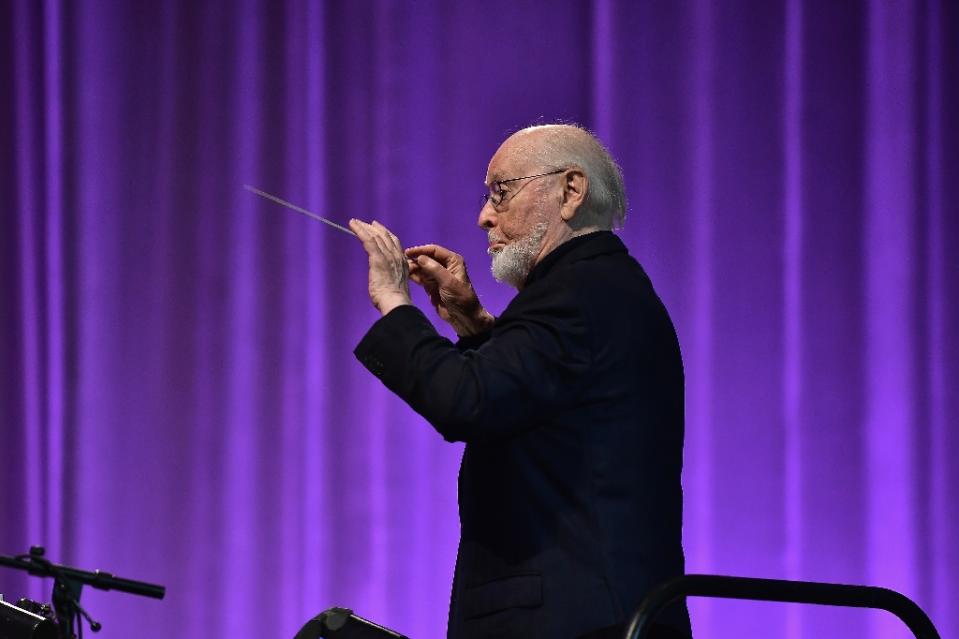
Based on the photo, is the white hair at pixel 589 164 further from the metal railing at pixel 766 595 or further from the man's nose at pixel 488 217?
the metal railing at pixel 766 595

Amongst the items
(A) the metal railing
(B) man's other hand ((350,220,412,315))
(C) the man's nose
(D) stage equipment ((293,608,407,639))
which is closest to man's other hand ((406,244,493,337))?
(C) the man's nose

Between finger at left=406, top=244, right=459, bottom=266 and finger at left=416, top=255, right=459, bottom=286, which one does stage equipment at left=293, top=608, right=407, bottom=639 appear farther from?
finger at left=406, top=244, right=459, bottom=266

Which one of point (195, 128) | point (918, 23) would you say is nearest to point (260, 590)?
point (195, 128)

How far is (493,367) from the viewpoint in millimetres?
1770

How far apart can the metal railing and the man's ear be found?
0.68 m

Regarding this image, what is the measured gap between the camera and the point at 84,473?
397 centimetres

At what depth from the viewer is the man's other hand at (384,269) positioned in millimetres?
1951

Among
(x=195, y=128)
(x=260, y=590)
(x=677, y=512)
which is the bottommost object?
(x=260, y=590)

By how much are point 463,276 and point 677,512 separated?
0.72 m

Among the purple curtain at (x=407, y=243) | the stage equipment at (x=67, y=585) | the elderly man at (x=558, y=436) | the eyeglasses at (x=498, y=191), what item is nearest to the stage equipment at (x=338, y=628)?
the elderly man at (x=558, y=436)

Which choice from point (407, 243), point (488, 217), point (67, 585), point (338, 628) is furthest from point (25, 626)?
point (407, 243)

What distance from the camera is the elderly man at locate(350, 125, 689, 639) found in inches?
70.3

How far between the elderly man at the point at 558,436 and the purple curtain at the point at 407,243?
5.31ft

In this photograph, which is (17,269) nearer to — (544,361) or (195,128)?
(195,128)
